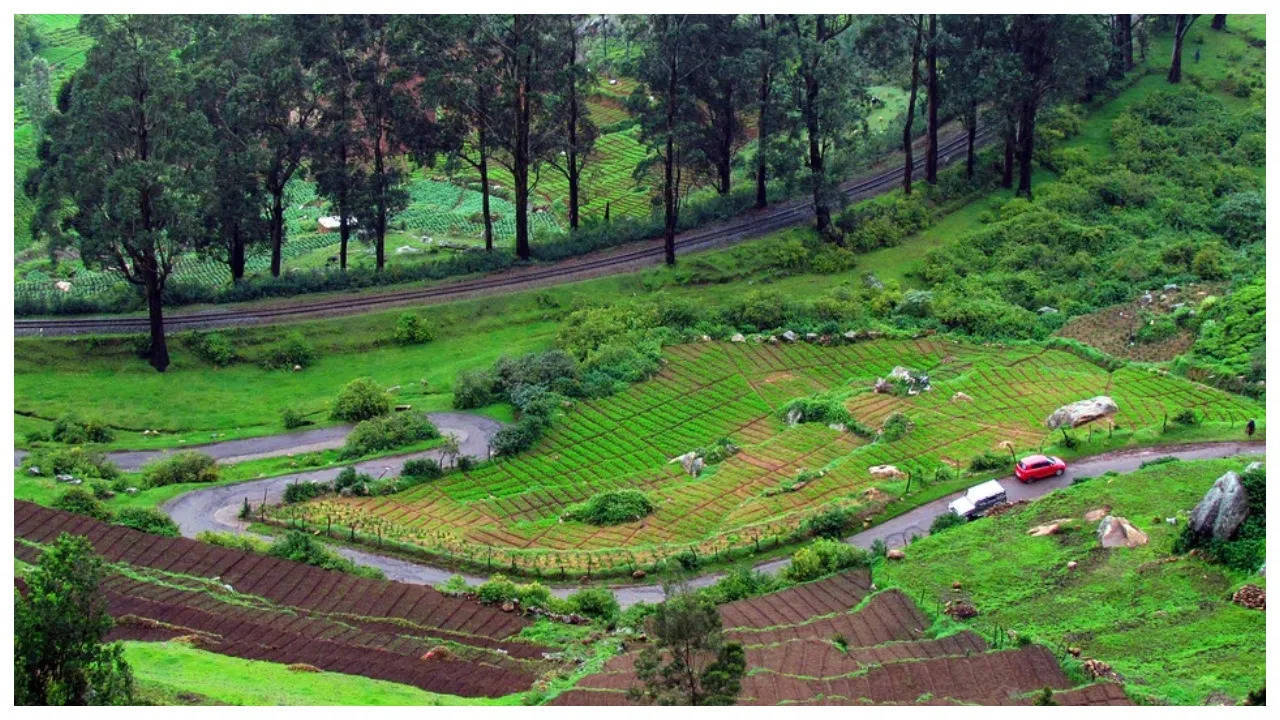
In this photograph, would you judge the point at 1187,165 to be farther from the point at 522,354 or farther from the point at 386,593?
the point at 386,593

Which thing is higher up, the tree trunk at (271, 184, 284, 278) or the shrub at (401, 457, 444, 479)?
the tree trunk at (271, 184, 284, 278)

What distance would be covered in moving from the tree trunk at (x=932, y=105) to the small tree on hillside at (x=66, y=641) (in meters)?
62.8

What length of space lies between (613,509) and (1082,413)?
21.2 m

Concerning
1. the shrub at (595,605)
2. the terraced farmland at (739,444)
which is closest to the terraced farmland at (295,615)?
the shrub at (595,605)

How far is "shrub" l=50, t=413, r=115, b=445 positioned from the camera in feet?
235

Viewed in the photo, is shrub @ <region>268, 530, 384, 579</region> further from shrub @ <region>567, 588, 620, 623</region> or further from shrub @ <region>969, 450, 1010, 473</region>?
shrub @ <region>969, 450, 1010, 473</region>

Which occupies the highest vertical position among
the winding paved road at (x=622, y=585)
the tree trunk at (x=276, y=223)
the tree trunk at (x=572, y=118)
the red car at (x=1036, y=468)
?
the tree trunk at (x=572, y=118)

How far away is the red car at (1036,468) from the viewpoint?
207ft

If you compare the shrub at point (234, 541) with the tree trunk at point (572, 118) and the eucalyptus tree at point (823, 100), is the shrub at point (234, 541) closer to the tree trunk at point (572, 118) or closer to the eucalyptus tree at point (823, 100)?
the tree trunk at point (572, 118)

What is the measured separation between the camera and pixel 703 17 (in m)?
87.3

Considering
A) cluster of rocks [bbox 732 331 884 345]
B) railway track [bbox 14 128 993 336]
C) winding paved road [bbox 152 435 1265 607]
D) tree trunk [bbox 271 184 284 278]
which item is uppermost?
tree trunk [bbox 271 184 284 278]

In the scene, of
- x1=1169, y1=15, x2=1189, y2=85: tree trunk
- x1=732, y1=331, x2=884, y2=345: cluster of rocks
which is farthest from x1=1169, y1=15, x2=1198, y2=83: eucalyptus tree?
x1=732, y1=331, x2=884, y2=345: cluster of rocks

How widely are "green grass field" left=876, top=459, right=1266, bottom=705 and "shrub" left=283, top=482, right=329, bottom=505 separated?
78.6ft

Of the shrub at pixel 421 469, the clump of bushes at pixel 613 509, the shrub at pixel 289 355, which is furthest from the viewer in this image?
the shrub at pixel 289 355
